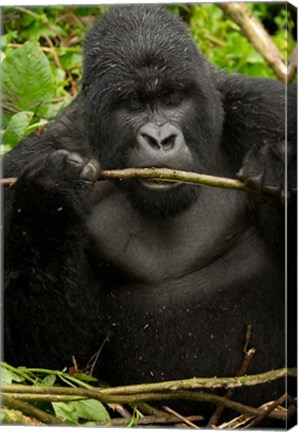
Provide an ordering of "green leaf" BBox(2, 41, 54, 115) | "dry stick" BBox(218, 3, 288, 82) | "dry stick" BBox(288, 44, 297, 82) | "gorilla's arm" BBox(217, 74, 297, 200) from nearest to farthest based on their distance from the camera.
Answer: "gorilla's arm" BBox(217, 74, 297, 200), "green leaf" BBox(2, 41, 54, 115), "dry stick" BBox(288, 44, 297, 82), "dry stick" BBox(218, 3, 288, 82)

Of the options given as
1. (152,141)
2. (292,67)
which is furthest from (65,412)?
(292,67)

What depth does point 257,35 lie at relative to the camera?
521cm

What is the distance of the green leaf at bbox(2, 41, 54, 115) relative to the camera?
435cm

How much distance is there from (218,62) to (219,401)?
1.62 metres

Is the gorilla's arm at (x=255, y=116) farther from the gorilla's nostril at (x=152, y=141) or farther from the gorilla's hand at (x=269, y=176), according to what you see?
the gorilla's nostril at (x=152, y=141)

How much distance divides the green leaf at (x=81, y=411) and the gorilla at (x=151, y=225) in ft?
1.13

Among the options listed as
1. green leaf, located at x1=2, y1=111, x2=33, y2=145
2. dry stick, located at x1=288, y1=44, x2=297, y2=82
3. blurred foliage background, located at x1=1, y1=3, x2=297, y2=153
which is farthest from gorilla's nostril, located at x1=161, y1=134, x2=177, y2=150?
dry stick, located at x1=288, y1=44, x2=297, y2=82

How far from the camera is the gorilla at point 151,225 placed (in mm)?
3973

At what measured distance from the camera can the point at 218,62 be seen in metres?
4.99

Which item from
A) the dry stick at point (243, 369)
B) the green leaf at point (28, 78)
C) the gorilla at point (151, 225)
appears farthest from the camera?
the green leaf at point (28, 78)

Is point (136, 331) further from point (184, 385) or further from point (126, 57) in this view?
point (126, 57)

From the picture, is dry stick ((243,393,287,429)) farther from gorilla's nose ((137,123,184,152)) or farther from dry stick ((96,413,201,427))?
gorilla's nose ((137,123,184,152))

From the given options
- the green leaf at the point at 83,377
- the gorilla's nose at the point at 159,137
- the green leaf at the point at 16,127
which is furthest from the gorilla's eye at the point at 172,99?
the green leaf at the point at 83,377

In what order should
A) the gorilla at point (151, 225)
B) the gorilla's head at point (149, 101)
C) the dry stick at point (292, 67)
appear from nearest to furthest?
the gorilla's head at point (149, 101), the gorilla at point (151, 225), the dry stick at point (292, 67)
